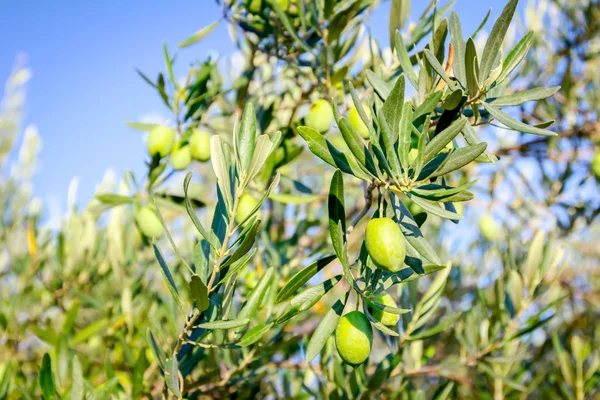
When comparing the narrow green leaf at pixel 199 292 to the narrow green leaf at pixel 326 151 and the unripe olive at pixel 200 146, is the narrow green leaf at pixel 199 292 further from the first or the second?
the unripe olive at pixel 200 146

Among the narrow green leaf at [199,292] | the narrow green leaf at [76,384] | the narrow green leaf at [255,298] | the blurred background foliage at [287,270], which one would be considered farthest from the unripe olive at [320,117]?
the narrow green leaf at [76,384]

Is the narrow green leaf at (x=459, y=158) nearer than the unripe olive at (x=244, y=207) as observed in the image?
Yes

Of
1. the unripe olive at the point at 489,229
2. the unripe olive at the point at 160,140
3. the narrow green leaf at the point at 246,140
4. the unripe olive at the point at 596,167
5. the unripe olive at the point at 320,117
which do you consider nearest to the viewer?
the narrow green leaf at the point at 246,140

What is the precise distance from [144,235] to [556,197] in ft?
4.36

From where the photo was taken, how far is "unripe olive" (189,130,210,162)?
3.35 ft

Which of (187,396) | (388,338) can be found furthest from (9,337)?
(388,338)

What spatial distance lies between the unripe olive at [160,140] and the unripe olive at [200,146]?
5 centimetres

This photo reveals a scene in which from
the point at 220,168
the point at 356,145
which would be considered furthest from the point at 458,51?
the point at 220,168

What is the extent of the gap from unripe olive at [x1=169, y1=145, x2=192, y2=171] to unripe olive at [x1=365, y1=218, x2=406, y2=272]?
0.63 metres

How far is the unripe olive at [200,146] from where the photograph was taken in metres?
1.02

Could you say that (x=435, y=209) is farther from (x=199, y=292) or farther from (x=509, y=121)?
(x=199, y=292)

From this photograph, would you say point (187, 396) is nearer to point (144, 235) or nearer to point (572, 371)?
point (144, 235)

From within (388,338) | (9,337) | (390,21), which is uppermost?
(390,21)

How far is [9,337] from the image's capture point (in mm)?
1307
